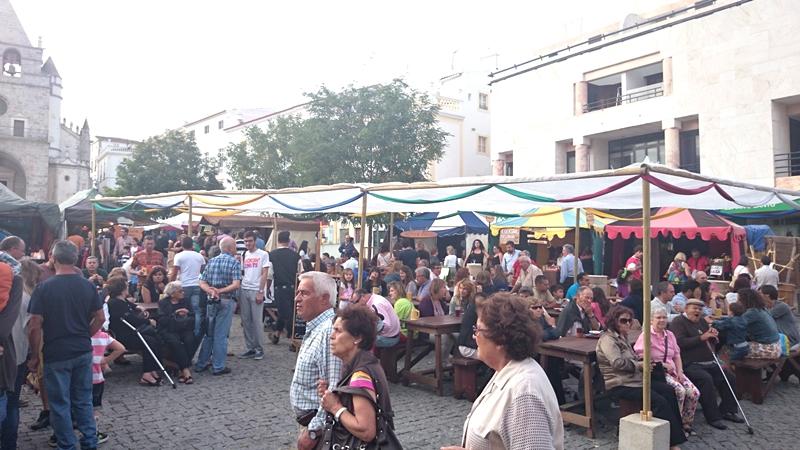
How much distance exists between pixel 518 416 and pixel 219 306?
5.58m

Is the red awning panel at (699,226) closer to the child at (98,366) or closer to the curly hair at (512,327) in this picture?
the child at (98,366)

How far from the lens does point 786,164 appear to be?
54.3 feet

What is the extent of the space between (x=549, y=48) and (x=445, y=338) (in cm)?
2015

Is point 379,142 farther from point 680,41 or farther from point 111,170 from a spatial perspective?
point 111,170

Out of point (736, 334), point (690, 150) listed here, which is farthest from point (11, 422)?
point (690, 150)

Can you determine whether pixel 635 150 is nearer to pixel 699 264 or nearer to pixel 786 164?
pixel 786 164

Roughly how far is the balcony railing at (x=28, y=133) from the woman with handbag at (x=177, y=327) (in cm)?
4880

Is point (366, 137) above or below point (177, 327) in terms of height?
above

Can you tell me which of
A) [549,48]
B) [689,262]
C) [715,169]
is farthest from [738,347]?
[549,48]

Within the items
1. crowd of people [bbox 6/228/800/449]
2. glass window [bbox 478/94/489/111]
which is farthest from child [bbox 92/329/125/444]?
glass window [bbox 478/94/489/111]

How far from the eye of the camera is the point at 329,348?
106 inches

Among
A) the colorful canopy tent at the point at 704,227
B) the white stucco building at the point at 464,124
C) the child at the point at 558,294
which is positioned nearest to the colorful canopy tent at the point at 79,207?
the child at the point at 558,294

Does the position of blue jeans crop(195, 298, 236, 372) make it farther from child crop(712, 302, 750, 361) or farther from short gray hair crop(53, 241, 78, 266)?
child crop(712, 302, 750, 361)

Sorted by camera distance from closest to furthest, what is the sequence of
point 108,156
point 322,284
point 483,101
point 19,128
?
point 322,284 → point 483,101 → point 19,128 → point 108,156
